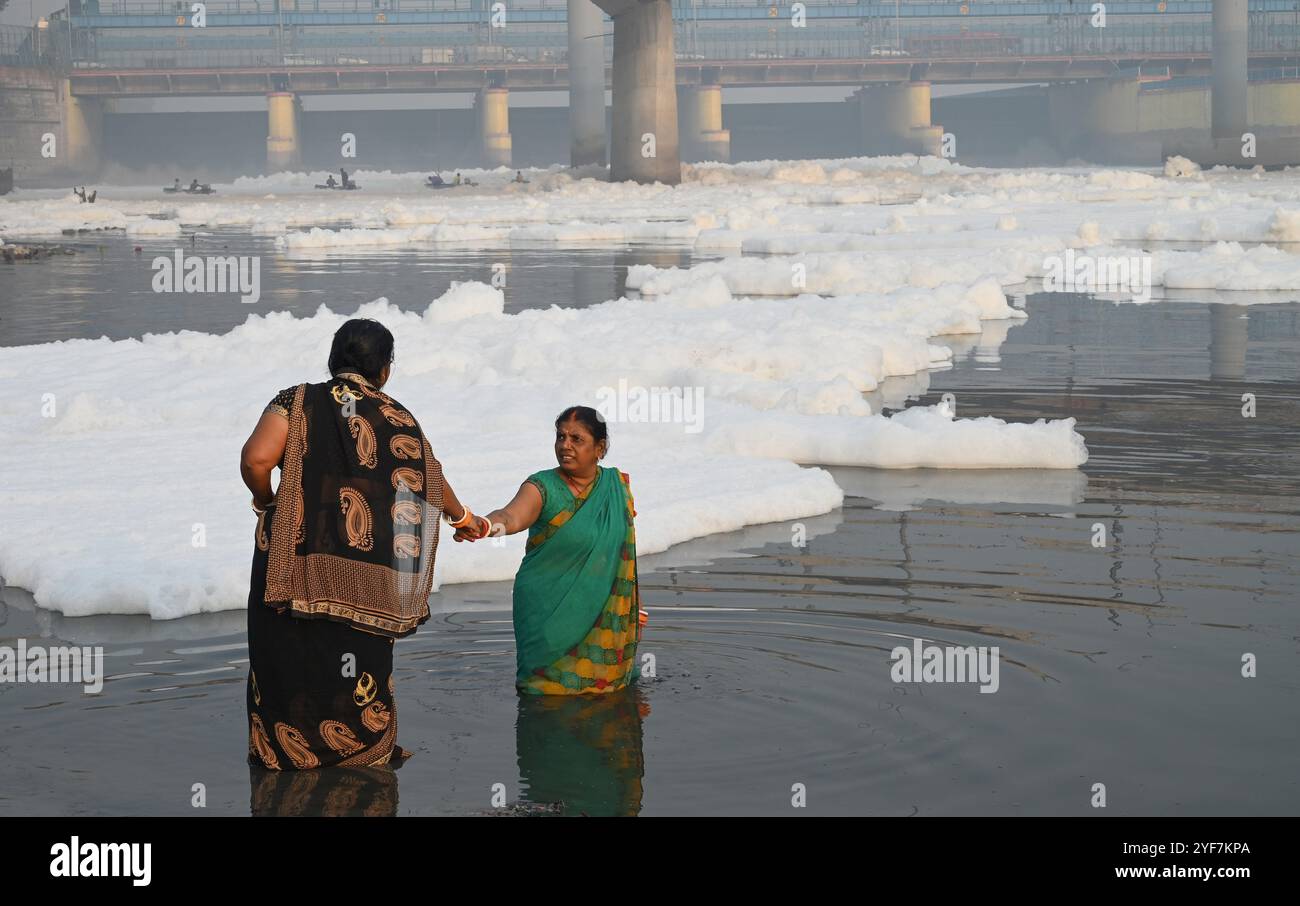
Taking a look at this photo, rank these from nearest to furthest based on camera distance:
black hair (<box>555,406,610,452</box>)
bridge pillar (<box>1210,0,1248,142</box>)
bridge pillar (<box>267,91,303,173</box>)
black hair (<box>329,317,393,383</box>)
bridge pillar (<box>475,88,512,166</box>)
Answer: black hair (<box>329,317,393,383</box>) → black hair (<box>555,406,610,452</box>) → bridge pillar (<box>1210,0,1248,142</box>) → bridge pillar (<box>267,91,303,173</box>) → bridge pillar (<box>475,88,512,166</box>)

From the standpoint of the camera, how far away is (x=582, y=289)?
22953 mm

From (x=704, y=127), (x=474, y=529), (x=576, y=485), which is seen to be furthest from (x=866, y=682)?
(x=704, y=127)

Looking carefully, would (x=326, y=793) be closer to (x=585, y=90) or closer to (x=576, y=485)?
(x=576, y=485)

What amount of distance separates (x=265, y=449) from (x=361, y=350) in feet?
1.34

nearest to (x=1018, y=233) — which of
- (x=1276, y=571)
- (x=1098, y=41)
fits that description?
(x=1276, y=571)

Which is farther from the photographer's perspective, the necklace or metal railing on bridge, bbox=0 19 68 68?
metal railing on bridge, bbox=0 19 68 68

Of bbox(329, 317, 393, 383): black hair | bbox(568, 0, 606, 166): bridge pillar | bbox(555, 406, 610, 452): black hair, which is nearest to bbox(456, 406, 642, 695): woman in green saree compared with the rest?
bbox(555, 406, 610, 452): black hair

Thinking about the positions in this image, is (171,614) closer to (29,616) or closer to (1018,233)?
(29,616)

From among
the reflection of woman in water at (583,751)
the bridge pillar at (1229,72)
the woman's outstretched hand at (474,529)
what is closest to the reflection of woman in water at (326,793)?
the reflection of woman in water at (583,751)

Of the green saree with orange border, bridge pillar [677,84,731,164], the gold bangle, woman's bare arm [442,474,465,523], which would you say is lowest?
the green saree with orange border

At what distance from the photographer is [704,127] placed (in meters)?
90.8

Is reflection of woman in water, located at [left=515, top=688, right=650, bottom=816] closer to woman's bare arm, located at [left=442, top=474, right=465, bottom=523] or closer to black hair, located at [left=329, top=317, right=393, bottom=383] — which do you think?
woman's bare arm, located at [left=442, top=474, right=465, bottom=523]

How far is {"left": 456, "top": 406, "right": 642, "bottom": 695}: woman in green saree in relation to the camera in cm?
601
